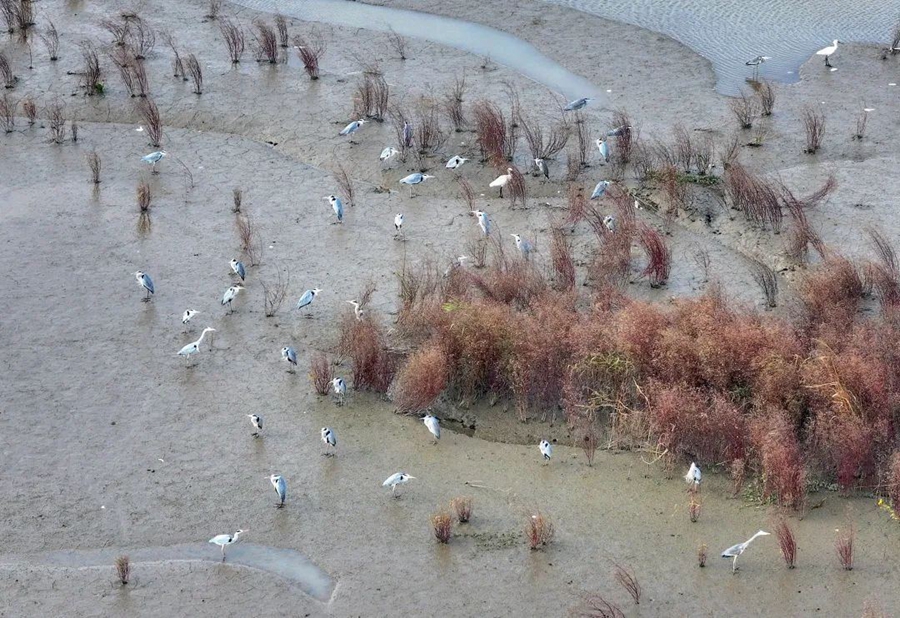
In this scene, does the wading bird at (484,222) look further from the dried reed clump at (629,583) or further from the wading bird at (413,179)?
the dried reed clump at (629,583)

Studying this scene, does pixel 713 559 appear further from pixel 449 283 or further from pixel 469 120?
pixel 469 120

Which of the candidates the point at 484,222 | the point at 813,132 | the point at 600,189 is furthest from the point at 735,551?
the point at 813,132

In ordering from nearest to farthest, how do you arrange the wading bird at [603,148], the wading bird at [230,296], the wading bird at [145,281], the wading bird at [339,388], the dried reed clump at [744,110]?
1. the wading bird at [339,388]
2. the wading bird at [230,296]
3. the wading bird at [145,281]
4. the wading bird at [603,148]
5. the dried reed clump at [744,110]

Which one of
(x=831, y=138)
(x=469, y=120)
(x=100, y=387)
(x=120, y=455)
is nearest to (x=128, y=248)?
(x=100, y=387)

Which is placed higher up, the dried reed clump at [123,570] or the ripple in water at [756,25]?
the ripple in water at [756,25]

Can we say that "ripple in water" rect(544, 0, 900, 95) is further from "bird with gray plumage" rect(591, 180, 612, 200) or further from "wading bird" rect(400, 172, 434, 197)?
"wading bird" rect(400, 172, 434, 197)

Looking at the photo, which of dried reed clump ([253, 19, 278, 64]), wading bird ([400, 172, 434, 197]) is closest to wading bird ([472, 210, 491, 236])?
wading bird ([400, 172, 434, 197])

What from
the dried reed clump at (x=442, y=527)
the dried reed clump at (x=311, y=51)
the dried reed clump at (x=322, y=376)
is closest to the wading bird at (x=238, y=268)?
the dried reed clump at (x=322, y=376)

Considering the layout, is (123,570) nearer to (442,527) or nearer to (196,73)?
(442,527)
